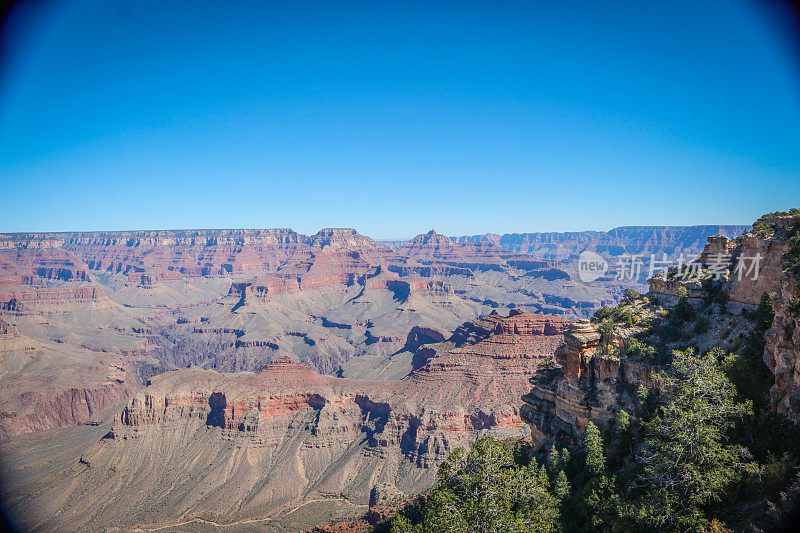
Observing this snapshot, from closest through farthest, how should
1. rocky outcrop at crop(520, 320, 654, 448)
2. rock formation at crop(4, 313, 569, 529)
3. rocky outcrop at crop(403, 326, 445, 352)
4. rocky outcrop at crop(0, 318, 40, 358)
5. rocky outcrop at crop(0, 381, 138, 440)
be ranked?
1. rocky outcrop at crop(520, 320, 654, 448)
2. rock formation at crop(4, 313, 569, 529)
3. rocky outcrop at crop(0, 381, 138, 440)
4. rocky outcrop at crop(0, 318, 40, 358)
5. rocky outcrop at crop(403, 326, 445, 352)

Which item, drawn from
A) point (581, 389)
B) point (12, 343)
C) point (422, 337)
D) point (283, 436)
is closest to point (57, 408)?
point (12, 343)

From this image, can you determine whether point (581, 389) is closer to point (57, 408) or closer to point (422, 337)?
point (422, 337)

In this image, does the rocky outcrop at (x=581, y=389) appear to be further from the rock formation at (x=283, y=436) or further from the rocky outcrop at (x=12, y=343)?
the rocky outcrop at (x=12, y=343)

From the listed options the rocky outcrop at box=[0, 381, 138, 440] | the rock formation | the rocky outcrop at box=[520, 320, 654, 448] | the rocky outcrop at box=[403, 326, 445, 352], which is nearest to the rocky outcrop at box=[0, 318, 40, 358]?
the rocky outcrop at box=[0, 381, 138, 440]

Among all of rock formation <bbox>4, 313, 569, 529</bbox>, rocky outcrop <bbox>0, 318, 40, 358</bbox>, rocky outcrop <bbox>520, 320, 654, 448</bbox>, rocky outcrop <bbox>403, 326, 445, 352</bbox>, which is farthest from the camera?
rocky outcrop <bbox>403, 326, 445, 352</bbox>

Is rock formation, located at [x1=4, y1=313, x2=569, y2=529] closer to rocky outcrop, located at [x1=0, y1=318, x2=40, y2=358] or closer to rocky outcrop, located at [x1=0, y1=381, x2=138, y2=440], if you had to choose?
rocky outcrop, located at [x1=0, y1=381, x2=138, y2=440]

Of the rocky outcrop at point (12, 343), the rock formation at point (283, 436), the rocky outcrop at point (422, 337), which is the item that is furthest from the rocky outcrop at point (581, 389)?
the rocky outcrop at point (12, 343)

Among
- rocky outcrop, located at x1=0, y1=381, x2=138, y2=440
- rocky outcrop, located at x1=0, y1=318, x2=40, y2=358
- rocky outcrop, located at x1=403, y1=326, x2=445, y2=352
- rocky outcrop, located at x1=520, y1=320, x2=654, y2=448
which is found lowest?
rocky outcrop, located at x1=0, y1=381, x2=138, y2=440

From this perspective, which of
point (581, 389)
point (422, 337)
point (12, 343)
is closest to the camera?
point (581, 389)

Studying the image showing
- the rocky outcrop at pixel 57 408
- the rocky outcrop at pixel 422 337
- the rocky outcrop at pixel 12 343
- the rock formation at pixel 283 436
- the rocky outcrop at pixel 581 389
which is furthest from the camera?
the rocky outcrop at pixel 422 337

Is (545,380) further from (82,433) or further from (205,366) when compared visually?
(205,366)

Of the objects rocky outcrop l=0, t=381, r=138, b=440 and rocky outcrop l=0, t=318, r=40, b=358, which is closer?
rocky outcrop l=0, t=381, r=138, b=440

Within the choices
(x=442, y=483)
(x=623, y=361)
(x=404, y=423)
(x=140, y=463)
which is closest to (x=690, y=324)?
(x=623, y=361)

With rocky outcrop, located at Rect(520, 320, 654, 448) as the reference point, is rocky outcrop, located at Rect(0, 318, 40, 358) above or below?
below
